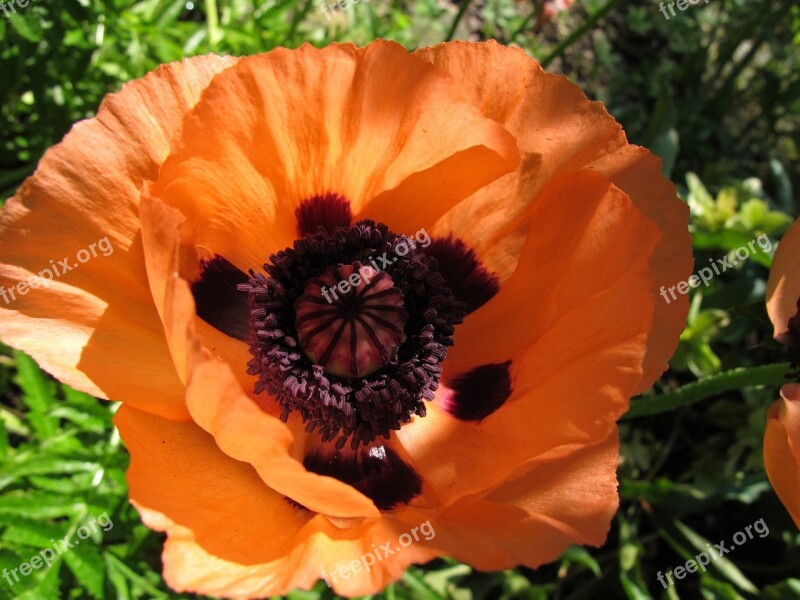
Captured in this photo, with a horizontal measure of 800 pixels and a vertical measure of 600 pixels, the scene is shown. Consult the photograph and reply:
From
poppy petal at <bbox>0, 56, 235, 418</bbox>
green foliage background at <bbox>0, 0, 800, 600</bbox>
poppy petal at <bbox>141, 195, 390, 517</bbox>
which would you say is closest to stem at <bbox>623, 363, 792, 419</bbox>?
green foliage background at <bbox>0, 0, 800, 600</bbox>

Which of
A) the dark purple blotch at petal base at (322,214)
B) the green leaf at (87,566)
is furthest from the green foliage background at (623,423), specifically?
the dark purple blotch at petal base at (322,214)

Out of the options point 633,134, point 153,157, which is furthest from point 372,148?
point 633,134

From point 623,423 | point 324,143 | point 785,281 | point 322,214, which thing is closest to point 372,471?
point 322,214

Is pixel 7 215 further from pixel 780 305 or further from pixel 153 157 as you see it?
pixel 780 305

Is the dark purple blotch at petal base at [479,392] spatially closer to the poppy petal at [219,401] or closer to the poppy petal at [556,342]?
the poppy petal at [556,342]

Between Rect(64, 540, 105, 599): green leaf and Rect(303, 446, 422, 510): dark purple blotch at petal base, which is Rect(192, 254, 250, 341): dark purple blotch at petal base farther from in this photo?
Rect(64, 540, 105, 599): green leaf

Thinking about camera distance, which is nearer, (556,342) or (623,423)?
(556,342)

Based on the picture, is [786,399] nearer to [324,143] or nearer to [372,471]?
[372,471]
